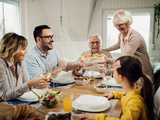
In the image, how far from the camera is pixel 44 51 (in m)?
2.48

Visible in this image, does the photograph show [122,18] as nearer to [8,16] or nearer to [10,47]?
[10,47]

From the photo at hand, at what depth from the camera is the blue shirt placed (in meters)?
2.22

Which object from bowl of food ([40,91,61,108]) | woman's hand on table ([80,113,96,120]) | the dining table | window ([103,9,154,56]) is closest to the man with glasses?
the dining table

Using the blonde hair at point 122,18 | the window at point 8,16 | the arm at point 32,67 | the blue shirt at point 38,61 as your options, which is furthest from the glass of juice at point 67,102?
the window at point 8,16

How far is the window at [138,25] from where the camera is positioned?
368 centimetres

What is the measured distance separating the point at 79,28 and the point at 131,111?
3.21 metres

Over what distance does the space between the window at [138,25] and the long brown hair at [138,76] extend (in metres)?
2.76

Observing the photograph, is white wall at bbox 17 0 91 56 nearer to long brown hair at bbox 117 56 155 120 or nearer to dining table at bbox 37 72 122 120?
dining table at bbox 37 72 122 120

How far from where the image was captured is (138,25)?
151 inches

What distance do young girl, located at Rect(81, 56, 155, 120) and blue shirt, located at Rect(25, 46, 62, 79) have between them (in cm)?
115

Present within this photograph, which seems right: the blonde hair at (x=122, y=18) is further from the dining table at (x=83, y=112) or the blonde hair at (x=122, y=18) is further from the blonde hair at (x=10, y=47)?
the blonde hair at (x=10, y=47)

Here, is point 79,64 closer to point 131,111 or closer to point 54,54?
point 54,54

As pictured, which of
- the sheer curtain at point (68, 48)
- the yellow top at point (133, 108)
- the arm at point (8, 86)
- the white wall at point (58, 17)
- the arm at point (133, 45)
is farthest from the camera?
the sheer curtain at point (68, 48)

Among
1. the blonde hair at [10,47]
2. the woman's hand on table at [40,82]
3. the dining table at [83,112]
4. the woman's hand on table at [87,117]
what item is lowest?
the dining table at [83,112]
